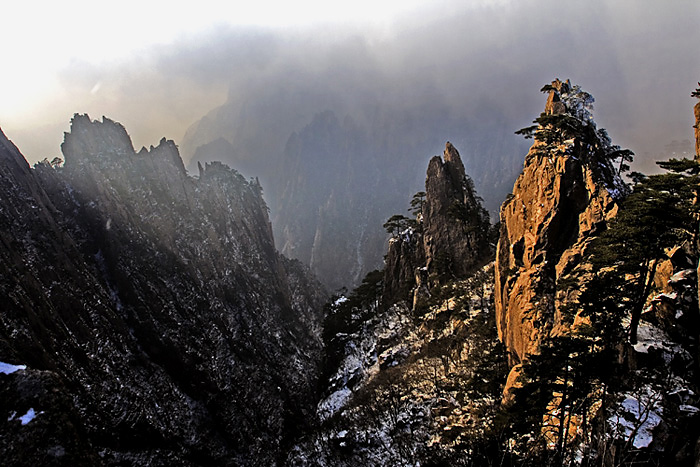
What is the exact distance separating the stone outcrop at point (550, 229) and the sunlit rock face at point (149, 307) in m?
33.4

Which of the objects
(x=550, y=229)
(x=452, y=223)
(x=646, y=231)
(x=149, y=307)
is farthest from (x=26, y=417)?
(x=452, y=223)

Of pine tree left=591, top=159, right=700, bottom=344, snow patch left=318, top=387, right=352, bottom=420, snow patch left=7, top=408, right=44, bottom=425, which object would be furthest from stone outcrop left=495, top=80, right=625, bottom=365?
snow patch left=318, top=387, right=352, bottom=420

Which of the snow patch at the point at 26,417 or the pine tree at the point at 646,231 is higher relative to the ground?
the pine tree at the point at 646,231

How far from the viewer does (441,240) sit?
60.6 metres

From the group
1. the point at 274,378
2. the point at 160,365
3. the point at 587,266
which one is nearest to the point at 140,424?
the point at 160,365

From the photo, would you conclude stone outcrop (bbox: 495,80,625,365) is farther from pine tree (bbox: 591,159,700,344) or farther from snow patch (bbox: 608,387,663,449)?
snow patch (bbox: 608,387,663,449)

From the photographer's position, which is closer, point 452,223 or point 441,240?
point 452,223

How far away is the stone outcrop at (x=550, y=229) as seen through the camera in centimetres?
2594

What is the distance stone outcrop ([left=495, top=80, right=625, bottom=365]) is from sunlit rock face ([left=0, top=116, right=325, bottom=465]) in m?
33.4

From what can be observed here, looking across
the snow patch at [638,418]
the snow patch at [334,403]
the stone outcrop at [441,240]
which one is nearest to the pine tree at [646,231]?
the snow patch at [638,418]

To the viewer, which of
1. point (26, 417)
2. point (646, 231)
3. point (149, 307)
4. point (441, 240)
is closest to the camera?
point (26, 417)

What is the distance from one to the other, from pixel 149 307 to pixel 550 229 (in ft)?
171

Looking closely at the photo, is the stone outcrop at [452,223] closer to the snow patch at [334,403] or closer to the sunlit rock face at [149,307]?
the snow patch at [334,403]

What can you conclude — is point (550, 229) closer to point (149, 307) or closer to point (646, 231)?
point (646, 231)
